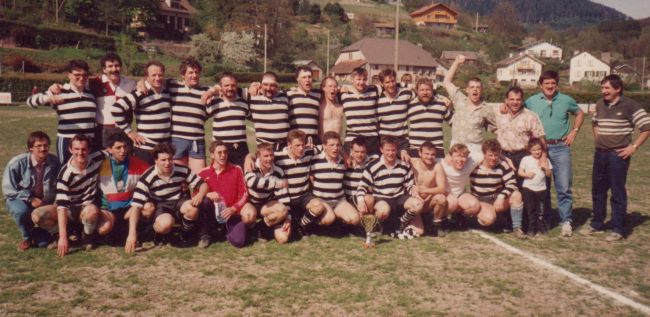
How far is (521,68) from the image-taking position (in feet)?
278

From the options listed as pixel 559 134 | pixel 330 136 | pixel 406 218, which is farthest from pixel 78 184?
pixel 559 134

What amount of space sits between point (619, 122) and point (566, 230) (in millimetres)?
1579

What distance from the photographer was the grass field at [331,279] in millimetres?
4551

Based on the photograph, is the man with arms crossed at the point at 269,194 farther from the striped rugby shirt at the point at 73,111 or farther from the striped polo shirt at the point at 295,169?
the striped rugby shirt at the point at 73,111

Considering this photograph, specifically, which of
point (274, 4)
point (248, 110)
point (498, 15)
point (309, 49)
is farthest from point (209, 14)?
point (498, 15)

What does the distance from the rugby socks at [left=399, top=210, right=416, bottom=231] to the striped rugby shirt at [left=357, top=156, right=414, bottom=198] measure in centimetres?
29

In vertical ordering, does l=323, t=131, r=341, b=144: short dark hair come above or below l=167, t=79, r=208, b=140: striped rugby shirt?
below

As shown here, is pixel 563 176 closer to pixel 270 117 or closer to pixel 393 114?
pixel 393 114

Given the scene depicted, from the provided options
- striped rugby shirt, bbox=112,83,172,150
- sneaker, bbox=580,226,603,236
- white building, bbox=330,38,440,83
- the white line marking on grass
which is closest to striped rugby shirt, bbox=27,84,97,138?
striped rugby shirt, bbox=112,83,172,150

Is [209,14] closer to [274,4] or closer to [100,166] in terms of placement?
[274,4]

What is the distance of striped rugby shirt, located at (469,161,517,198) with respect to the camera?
274 inches

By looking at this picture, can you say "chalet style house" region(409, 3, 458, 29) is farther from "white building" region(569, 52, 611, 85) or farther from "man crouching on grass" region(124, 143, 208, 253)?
"man crouching on grass" region(124, 143, 208, 253)

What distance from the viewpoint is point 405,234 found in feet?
22.2

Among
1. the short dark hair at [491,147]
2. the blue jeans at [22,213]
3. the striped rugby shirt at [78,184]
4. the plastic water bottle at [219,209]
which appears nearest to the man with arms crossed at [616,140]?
the short dark hair at [491,147]
